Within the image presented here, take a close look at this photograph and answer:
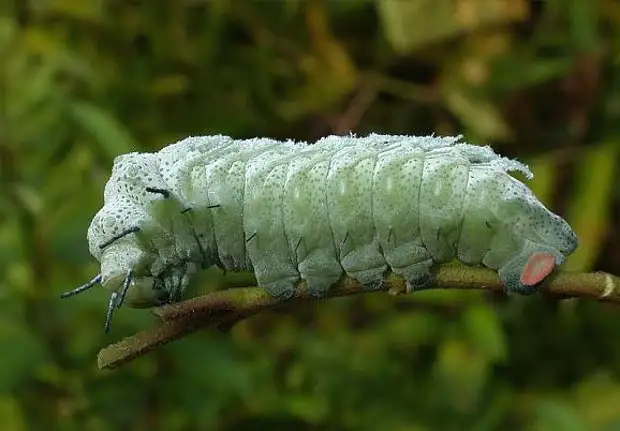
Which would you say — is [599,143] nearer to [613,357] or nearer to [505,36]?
[505,36]

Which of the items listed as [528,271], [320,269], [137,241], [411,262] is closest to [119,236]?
[137,241]

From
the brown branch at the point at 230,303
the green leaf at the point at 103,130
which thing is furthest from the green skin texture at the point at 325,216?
the green leaf at the point at 103,130

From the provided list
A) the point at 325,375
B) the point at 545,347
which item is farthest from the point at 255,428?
the point at 545,347

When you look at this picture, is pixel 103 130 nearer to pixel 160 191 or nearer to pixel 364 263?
pixel 160 191

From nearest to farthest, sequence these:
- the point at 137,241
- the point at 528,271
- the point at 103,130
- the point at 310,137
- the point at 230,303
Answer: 1. the point at 230,303
2. the point at 528,271
3. the point at 137,241
4. the point at 103,130
5. the point at 310,137

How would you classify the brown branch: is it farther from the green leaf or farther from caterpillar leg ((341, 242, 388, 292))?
the green leaf

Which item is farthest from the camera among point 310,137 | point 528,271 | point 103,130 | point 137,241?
point 310,137
